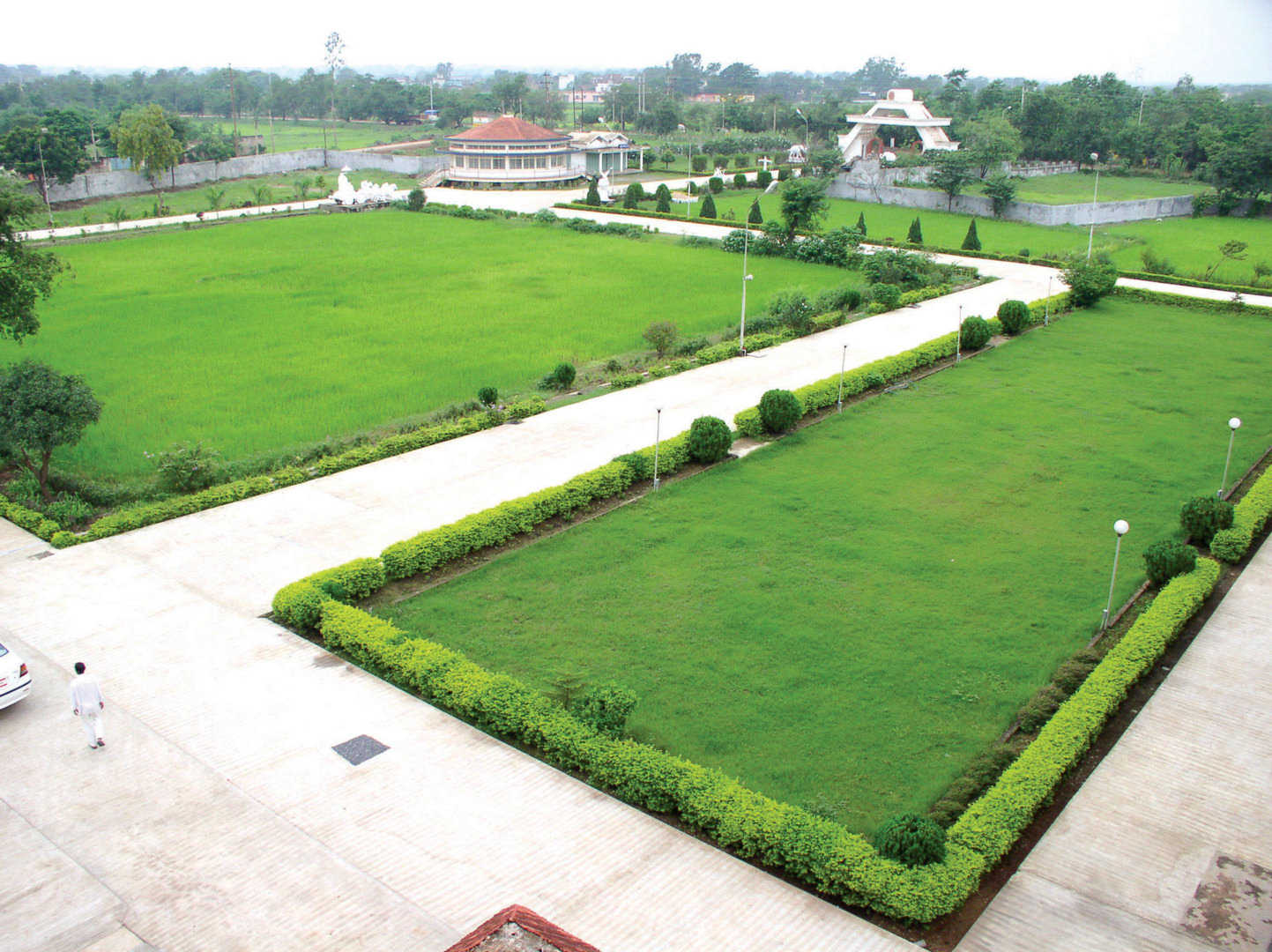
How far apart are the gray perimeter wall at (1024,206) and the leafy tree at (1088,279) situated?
648 inches

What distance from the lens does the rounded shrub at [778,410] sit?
18969mm

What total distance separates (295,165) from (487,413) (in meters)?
53.9

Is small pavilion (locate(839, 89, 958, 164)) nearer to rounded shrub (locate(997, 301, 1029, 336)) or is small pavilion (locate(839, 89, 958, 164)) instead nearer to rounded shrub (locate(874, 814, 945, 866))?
rounded shrub (locate(997, 301, 1029, 336))

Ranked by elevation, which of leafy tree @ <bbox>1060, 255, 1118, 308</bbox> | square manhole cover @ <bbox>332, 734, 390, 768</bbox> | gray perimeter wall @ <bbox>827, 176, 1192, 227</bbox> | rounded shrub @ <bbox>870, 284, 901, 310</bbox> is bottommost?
square manhole cover @ <bbox>332, 734, 390, 768</bbox>

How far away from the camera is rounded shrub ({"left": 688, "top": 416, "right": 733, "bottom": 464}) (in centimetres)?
1764

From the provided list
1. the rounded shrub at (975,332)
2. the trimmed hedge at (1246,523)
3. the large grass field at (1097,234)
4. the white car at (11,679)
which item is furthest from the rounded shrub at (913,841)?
the large grass field at (1097,234)

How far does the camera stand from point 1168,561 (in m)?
13.6

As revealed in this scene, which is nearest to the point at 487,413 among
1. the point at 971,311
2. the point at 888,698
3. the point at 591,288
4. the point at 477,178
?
the point at 888,698

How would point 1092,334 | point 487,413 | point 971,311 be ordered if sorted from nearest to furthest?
point 487,413, point 1092,334, point 971,311

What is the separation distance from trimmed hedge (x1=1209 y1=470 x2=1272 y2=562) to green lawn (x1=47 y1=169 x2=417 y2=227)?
45.1 metres

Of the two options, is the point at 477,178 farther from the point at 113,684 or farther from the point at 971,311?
the point at 113,684

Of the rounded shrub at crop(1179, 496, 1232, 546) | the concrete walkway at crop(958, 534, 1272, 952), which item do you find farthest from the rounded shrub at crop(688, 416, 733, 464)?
the concrete walkway at crop(958, 534, 1272, 952)

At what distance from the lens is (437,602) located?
13.4 meters

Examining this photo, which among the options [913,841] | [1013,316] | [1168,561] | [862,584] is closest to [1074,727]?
[913,841]
